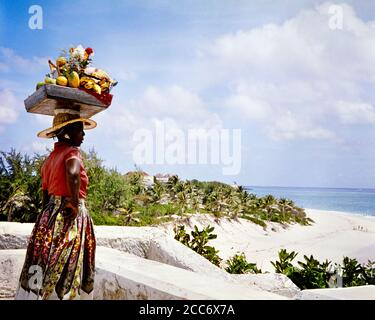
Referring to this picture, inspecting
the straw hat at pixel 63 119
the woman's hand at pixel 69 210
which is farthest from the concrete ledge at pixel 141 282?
the straw hat at pixel 63 119

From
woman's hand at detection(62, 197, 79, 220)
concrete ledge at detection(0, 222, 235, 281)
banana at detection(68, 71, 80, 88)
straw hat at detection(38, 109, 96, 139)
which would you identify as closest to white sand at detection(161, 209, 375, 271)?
concrete ledge at detection(0, 222, 235, 281)

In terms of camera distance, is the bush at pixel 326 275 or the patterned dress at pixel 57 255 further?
the bush at pixel 326 275

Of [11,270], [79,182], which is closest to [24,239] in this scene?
[11,270]

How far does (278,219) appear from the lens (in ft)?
134

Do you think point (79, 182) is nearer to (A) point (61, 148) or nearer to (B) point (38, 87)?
(A) point (61, 148)

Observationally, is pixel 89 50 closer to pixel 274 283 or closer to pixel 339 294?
pixel 339 294

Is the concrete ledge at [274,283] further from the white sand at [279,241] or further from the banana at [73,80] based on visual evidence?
the white sand at [279,241]

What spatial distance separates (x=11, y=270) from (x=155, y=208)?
23.5 meters

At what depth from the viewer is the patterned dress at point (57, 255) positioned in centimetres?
292

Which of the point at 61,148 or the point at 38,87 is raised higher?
the point at 38,87

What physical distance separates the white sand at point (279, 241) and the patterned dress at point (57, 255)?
19629mm

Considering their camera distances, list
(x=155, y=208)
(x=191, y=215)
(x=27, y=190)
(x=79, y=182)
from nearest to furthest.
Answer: (x=79, y=182) → (x=27, y=190) → (x=155, y=208) → (x=191, y=215)

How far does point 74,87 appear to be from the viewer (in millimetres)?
2938

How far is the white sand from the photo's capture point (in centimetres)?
2677
